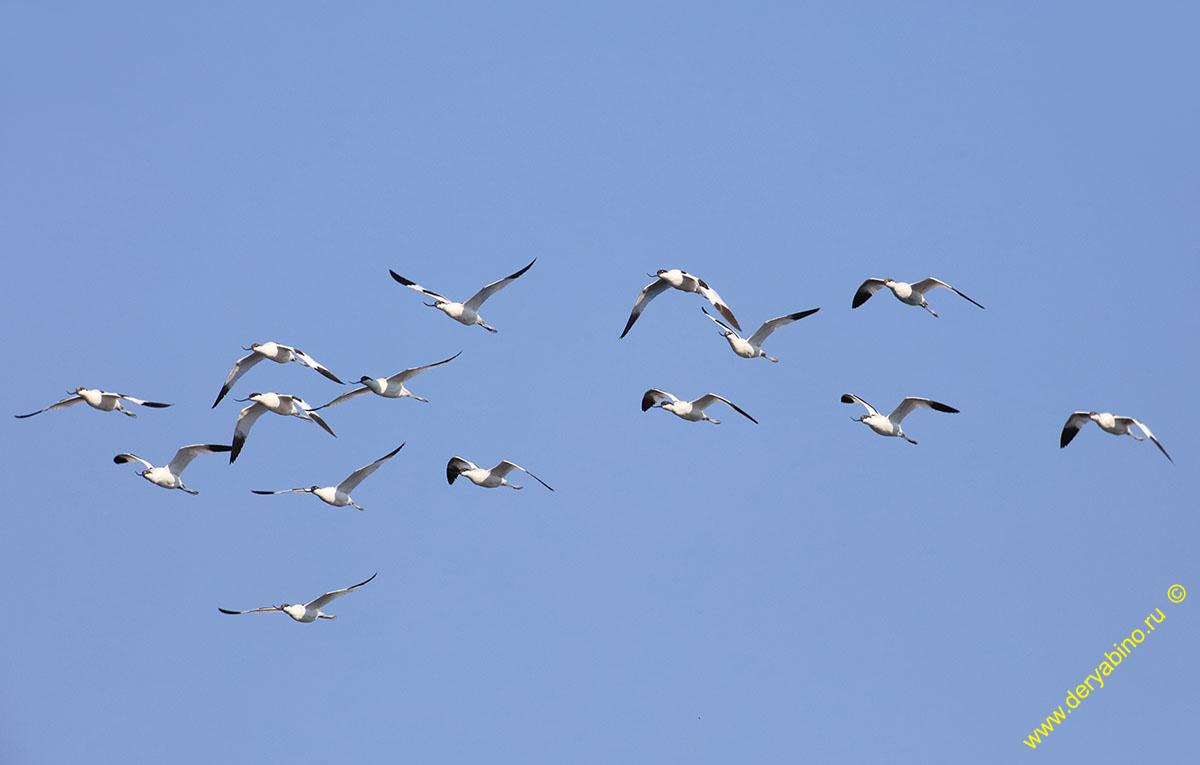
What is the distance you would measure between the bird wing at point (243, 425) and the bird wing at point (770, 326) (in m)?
12.0

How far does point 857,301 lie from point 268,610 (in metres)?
16.4

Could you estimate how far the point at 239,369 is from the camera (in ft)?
127

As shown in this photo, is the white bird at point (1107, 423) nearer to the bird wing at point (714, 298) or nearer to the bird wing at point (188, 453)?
the bird wing at point (714, 298)

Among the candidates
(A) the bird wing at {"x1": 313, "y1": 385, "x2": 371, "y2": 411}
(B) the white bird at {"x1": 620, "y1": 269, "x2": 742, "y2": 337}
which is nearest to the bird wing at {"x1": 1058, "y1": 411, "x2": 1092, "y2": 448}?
(B) the white bird at {"x1": 620, "y1": 269, "x2": 742, "y2": 337}

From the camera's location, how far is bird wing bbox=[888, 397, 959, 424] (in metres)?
37.5

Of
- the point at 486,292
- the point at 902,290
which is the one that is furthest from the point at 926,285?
the point at 486,292

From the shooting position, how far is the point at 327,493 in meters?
40.7

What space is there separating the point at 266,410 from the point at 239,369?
1181 mm

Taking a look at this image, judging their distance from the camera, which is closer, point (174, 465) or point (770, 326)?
point (770, 326)

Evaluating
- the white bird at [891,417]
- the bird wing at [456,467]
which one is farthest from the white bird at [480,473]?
the white bird at [891,417]

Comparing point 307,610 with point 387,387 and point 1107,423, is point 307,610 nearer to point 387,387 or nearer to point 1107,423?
point 387,387

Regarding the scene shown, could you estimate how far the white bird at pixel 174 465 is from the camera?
133 feet

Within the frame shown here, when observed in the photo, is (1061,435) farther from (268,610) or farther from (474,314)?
(268,610)

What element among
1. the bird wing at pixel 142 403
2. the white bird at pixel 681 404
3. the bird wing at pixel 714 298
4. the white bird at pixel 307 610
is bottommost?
the white bird at pixel 307 610
